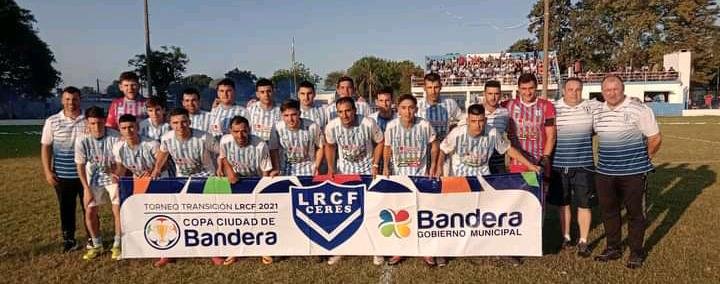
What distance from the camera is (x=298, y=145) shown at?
16.3 ft

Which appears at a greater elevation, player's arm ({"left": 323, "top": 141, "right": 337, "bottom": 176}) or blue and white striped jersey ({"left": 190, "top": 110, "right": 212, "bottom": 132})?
blue and white striped jersey ({"left": 190, "top": 110, "right": 212, "bottom": 132})

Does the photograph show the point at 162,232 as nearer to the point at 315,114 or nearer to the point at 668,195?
the point at 315,114

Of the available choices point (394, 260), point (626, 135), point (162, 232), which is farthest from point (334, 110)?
point (626, 135)

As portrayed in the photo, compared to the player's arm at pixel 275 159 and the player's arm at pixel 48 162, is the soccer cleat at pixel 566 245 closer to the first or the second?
the player's arm at pixel 275 159

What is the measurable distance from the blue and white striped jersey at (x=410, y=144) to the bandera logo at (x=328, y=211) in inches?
20.8

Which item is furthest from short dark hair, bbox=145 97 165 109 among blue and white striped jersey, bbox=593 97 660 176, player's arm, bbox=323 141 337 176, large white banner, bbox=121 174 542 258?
blue and white striped jersey, bbox=593 97 660 176

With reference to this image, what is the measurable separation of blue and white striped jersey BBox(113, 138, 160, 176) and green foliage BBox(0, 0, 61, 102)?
45081 mm

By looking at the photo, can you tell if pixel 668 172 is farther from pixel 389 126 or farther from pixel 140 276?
pixel 140 276

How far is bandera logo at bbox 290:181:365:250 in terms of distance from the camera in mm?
4742

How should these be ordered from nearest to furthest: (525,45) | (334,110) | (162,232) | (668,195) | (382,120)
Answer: (162,232) < (382,120) < (334,110) < (668,195) < (525,45)

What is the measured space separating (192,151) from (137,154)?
0.62 m

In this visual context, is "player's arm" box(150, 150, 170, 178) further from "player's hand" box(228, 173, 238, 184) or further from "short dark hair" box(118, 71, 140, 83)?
"short dark hair" box(118, 71, 140, 83)

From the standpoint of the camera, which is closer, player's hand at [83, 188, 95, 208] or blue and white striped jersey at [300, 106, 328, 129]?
player's hand at [83, 188, 95, 208]

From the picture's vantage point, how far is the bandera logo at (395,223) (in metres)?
4.71
